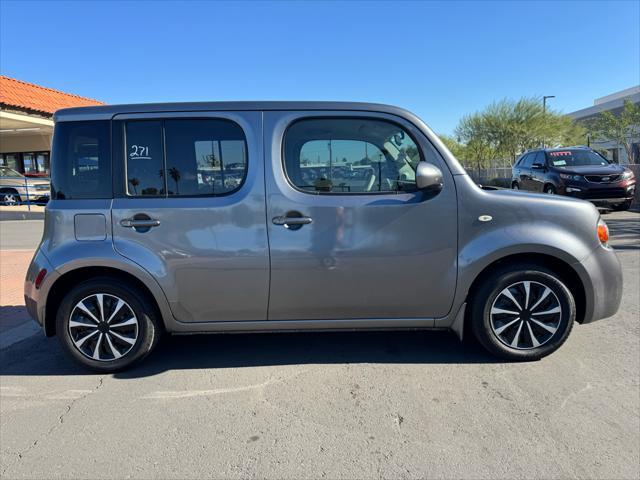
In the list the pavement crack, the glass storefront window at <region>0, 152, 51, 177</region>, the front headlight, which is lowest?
the pavement crack

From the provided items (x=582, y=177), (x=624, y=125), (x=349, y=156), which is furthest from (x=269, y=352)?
(x=624, y=125)

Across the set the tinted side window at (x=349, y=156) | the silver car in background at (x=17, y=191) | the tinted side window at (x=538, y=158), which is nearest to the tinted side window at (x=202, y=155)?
the tinted side window at (x=349, y=156)

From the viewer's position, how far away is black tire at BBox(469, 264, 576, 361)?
11.5 feet

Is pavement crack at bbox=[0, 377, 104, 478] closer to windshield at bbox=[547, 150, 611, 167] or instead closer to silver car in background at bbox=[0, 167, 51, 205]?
windshield at bbox=[547, 150, 611, 167]

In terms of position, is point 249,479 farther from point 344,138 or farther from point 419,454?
point 344,138

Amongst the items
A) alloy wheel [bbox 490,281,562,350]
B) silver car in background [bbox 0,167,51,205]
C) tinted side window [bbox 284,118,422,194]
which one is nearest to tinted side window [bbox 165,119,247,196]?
tinted side window [bbox 284,118,422,194]

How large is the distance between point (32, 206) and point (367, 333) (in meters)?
19.1

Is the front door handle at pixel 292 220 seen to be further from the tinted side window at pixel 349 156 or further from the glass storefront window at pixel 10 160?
the glass storefront window at pixel 10 160

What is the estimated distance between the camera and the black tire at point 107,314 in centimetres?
353

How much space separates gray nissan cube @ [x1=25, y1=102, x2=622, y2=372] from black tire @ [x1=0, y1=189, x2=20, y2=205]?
63.1ft

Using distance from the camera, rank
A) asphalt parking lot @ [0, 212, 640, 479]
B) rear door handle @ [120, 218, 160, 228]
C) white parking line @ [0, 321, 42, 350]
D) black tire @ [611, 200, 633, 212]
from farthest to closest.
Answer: black tire @ [611, 200, 633, 212] → white parking line @ [0, 321, 42, 350] → rear door handle @ [120, 218, 160, 228] → asphalt parking lot @ [0, 212, 640, 479]

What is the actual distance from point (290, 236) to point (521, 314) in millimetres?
1901

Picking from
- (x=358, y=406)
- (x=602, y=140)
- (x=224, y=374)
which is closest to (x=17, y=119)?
(x=224, y=374)

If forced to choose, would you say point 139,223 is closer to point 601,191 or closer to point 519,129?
point 601,191
